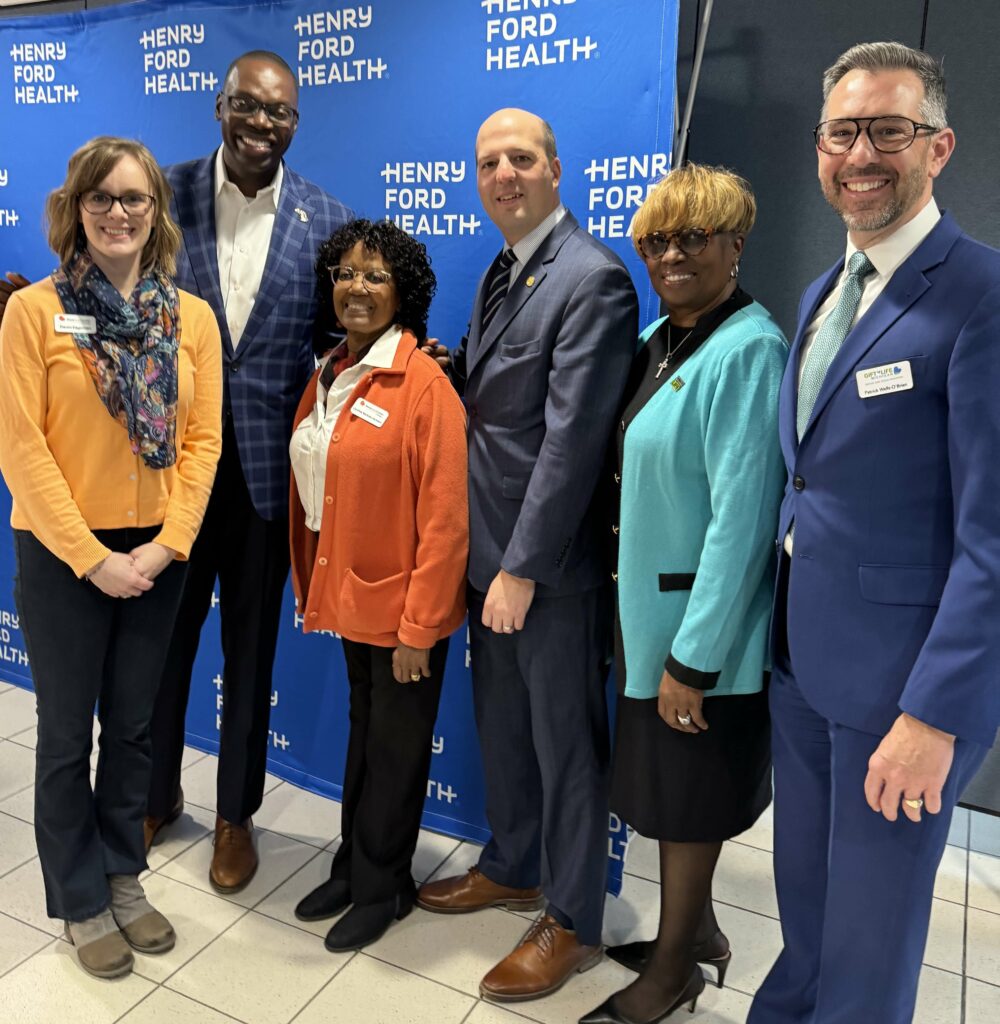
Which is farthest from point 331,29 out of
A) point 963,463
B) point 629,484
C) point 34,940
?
point 34,940

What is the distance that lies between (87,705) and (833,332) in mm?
1845

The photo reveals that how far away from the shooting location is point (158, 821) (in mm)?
2805

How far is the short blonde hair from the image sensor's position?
1744mm

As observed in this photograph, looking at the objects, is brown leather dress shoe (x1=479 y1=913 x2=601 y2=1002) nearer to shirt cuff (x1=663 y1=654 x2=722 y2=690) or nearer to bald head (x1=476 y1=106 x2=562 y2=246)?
shirt cuff (x1=663 y1=654 x2=722 y2=690)

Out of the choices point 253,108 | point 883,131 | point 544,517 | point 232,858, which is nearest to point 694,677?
Answer: point 544,517

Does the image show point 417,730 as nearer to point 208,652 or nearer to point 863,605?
point 863,605

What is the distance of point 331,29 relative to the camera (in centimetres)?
274

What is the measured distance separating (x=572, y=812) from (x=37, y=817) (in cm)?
132

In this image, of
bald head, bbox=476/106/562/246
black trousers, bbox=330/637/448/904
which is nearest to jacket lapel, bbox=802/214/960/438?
bald head, bbox=476/106/562/246

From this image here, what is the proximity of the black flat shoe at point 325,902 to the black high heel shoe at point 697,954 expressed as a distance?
0.74m

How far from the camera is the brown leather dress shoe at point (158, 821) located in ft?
9.09

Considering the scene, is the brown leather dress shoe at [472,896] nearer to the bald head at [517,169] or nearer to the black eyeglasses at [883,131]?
the bald head at [517,169]

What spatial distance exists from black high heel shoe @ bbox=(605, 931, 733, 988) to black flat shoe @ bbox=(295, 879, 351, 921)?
736 mm

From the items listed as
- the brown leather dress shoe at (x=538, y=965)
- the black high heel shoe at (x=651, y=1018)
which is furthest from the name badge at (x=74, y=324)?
the black high heel shoe at (x=651, y=1018)
